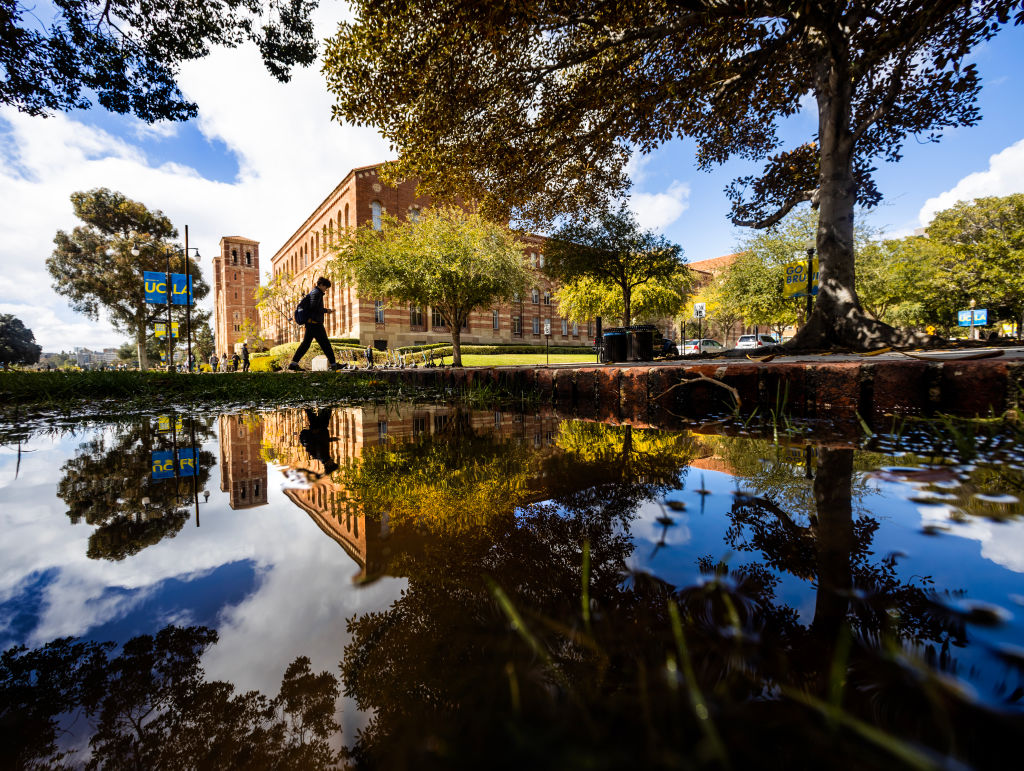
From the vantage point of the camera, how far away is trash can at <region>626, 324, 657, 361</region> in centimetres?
948

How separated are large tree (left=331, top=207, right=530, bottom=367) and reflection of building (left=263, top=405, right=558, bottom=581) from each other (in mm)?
12116

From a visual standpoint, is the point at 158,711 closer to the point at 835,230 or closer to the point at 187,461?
the point at 187,461

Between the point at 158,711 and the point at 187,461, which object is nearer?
the point at 158,711

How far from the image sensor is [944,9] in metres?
3.95

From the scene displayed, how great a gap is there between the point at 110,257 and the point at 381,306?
20.0m

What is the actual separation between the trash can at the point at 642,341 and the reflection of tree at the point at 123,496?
883 cm

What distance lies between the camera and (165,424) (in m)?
3.34

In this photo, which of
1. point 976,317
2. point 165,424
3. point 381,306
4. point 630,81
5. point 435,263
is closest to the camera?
point 165,424

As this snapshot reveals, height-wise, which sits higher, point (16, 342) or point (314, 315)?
point (16, 342)

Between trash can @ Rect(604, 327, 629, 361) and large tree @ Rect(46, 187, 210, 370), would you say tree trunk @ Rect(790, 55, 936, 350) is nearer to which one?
trash can @ Rect(604, 327, 629, 361)

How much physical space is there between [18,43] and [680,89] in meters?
9.46

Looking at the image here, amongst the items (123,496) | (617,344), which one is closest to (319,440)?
(123,496)

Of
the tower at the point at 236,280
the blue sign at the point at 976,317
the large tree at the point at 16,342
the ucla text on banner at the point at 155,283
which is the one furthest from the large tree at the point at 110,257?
the blue sign at the point at 976,317

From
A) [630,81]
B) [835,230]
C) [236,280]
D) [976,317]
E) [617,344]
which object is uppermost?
[236,280]
